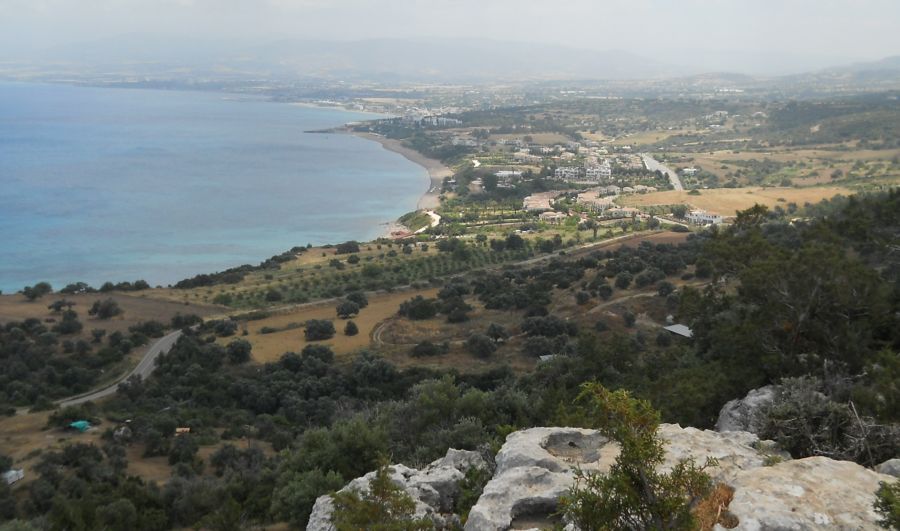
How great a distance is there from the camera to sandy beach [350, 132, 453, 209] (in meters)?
64.7

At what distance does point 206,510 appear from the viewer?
460 inches

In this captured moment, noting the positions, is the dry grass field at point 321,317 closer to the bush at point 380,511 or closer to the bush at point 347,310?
the bush at point 347,310

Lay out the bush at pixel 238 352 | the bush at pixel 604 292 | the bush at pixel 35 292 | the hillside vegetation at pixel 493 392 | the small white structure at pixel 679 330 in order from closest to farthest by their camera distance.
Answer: the hillside vegetation at pixel 493 392
the small white structure at pixel 679 330
the bush at pixel 238 352
the bush at pixel 604 292
the bush at pixel 35 292

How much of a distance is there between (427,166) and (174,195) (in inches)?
1308

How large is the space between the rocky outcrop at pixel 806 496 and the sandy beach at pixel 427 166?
5584cm

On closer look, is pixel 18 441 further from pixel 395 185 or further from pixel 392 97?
pixel 392 97

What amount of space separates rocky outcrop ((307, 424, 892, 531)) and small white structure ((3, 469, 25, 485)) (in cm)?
964

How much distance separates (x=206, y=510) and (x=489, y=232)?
3882cm

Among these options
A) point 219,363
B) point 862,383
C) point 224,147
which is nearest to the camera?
point 862,383

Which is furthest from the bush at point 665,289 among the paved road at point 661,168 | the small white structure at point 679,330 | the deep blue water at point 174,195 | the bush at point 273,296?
the paved road at point 661,168

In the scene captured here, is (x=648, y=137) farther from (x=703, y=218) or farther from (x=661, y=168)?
(x=703, y=218)

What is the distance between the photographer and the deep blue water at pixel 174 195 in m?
47.5

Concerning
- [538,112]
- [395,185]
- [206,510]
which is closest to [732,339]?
[206,510]

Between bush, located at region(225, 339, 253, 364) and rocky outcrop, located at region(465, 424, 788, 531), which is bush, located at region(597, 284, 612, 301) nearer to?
bush, located at region(225, 339, 253, 364)
